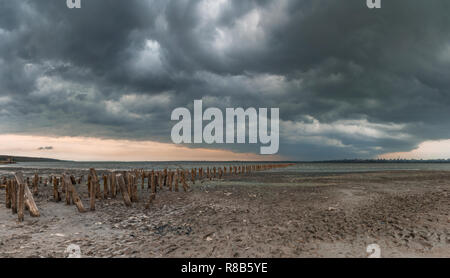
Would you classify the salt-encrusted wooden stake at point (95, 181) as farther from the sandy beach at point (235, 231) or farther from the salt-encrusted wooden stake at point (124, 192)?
the sandy beach at point (235, 231)

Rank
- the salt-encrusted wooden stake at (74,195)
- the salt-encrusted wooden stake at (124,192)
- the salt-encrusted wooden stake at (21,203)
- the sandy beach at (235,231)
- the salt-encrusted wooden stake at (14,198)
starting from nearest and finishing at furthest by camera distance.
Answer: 1. the sandy beach at (235,231)
2. the salt-encrusted wooden stake at (21,203)
3. the salt-encrusted wooden stake at (14,198)
4. the salt-encrusted wooden stake at (74,195)
5. the salt-encrusted wooden stake at (124,192)

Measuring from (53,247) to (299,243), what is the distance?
7.05 meters

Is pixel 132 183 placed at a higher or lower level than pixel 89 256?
higher

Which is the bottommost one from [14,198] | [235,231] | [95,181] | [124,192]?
[235,231]

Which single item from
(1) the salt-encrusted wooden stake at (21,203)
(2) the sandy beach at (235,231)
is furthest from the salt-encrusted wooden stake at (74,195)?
(1) the salt-encrusted wooden stake at (21,203)

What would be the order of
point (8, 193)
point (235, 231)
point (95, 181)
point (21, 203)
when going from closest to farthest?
point (235, 231) → point (21, 203) → point (8, 193) → point (95, 181)

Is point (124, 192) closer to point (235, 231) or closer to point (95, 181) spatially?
point (95, 181)

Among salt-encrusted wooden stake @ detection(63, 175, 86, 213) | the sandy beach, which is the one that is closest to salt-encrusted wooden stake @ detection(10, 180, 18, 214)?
the sandy beach

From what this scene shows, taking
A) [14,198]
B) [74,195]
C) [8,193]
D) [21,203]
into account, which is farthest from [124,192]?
[8,193]

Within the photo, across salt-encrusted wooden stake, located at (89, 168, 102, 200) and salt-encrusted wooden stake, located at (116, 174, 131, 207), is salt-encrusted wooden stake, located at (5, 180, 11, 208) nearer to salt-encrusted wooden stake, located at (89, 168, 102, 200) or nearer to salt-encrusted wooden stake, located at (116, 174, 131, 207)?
salt-encrusted wooden stake, located at (89, 168, 102, 200)
